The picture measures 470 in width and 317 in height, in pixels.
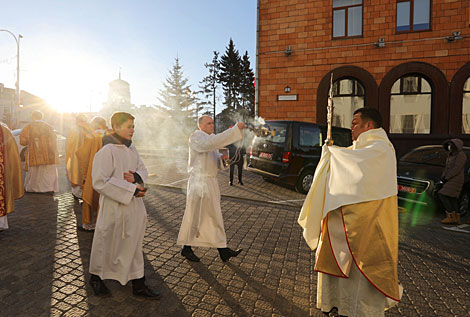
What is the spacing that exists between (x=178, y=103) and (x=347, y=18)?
37.6 meters

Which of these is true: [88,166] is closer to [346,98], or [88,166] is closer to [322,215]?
[322,215]

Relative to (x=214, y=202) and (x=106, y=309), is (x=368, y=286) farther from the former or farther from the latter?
→ (x=106, y=309)

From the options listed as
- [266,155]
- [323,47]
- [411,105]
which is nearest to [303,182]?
[266,155]

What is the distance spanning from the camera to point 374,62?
14.4 m

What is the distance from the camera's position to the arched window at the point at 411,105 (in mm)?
14141

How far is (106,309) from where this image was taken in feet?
9.86

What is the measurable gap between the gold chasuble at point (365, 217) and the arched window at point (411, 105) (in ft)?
43.9

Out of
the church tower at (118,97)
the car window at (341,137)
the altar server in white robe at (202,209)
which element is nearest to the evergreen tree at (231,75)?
the church tower at (118,97)

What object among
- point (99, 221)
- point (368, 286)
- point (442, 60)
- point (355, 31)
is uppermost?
point (355, 31)

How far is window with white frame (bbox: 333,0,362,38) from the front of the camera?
14742mm

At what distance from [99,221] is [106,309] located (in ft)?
2.77

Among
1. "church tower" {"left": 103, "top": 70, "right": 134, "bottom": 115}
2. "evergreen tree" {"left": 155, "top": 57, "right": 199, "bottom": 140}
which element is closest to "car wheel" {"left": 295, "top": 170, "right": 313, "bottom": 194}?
"evergreen tree" {"left": 155, "top": 57, "right": 199, "bottom": 140}

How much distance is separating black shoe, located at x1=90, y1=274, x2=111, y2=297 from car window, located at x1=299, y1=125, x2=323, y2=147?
6806mm

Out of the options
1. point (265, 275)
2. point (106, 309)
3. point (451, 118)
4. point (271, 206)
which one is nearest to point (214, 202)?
point (265, 275)
